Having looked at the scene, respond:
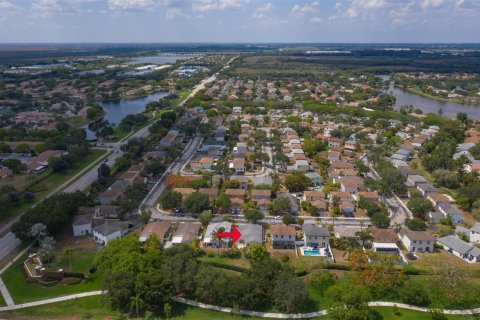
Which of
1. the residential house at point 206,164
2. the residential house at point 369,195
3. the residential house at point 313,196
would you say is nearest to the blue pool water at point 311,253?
the residential house at point 313,196

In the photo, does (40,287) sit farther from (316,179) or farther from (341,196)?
(316,179)

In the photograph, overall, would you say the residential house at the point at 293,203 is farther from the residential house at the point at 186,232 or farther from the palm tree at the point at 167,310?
the palm tree at the point at 167,310

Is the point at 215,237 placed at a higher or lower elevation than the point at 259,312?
higher

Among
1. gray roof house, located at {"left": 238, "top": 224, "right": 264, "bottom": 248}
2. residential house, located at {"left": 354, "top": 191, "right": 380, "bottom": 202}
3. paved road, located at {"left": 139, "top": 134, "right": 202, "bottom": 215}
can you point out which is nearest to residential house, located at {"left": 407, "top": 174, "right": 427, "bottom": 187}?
residential house, located at {"left": 354, "top": 191, "right": 380, "bottom": 202}

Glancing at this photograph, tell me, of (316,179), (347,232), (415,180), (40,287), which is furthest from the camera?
(316,179)

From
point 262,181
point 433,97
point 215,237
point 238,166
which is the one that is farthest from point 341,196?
point 433,97

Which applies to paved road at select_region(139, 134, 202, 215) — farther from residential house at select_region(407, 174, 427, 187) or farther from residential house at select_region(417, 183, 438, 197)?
residential house at select_region(417, 183, 438, 197)
